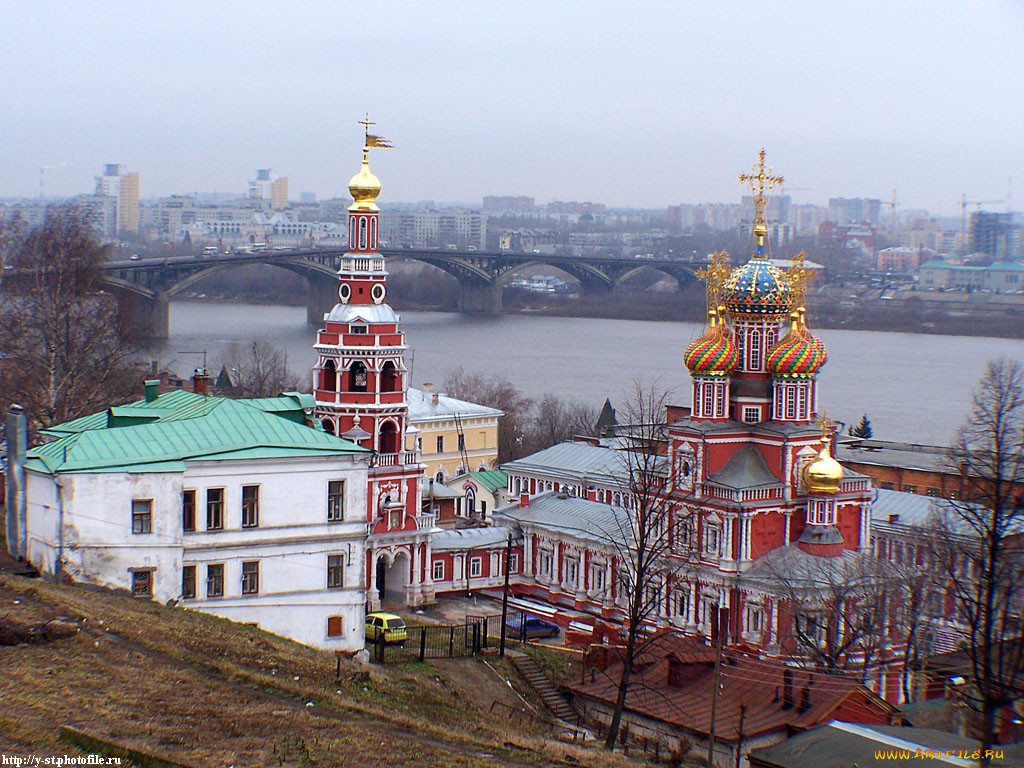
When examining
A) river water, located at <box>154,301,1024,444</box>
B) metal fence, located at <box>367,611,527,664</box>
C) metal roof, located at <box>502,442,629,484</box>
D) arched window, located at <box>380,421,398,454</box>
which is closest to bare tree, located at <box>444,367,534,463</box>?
river water, located at <box>154,301,1024,444</box>

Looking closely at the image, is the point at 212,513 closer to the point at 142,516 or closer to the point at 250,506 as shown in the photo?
the point at 250,506

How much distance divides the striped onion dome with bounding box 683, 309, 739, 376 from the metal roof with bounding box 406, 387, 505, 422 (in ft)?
23.9

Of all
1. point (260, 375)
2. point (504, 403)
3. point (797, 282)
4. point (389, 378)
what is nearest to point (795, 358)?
point (797, 282)

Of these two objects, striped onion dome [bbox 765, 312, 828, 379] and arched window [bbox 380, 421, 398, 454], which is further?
arched window [bbox 380, 421, 398, 454]

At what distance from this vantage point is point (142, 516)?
11445 millimetres

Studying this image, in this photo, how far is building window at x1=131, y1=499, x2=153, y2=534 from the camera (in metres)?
11.4

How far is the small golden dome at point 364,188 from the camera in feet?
54.7

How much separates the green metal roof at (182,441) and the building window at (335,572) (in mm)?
869

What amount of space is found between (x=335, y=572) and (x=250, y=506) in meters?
0.95

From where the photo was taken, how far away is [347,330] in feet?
53.1

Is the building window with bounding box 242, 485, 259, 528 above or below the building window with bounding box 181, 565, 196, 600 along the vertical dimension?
above

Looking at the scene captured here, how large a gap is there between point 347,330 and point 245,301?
45561 millimetres

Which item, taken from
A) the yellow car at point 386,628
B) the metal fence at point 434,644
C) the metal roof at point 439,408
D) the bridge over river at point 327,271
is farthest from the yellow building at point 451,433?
the bridge over river at point 327,271

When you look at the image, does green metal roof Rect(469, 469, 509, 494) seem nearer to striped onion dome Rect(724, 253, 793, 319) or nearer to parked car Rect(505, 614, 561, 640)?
parked car Rect(505, 614, 561, 640)
